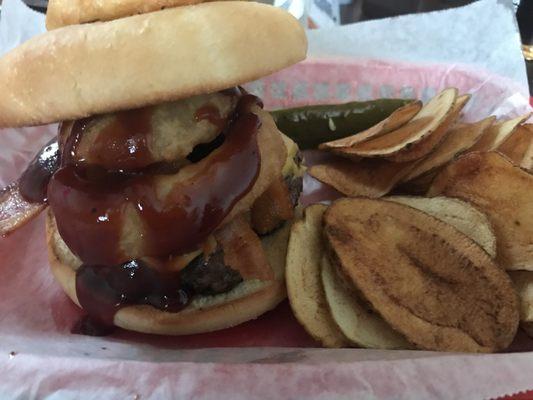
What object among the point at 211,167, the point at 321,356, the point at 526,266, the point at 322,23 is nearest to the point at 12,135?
the point at 211,167

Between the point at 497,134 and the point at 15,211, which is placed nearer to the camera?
the point at 15,211

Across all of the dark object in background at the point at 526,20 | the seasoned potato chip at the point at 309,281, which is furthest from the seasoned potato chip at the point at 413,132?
the dark object in background at the point at 526,20

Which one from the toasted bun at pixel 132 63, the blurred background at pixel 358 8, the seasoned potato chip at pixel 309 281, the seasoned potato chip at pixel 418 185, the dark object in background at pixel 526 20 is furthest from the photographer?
the blurred background at pixel 358 8

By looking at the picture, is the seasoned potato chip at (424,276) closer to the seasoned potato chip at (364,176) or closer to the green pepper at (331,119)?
the seasoned potato chip at (364,176)

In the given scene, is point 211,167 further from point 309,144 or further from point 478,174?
point 309,144

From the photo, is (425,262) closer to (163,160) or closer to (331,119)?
(163,160)

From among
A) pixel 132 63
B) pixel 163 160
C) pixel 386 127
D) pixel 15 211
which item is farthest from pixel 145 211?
pixel 386 127
